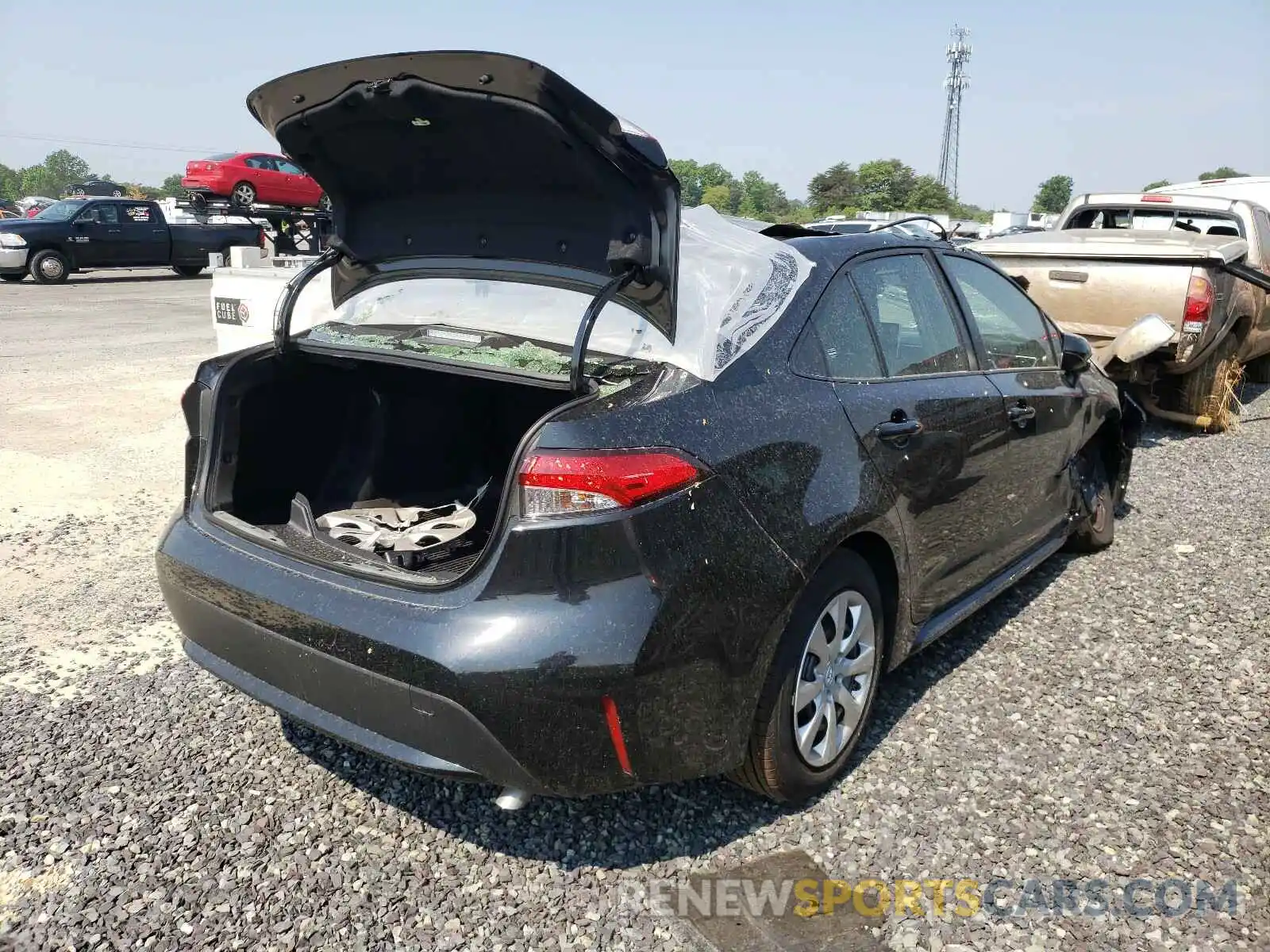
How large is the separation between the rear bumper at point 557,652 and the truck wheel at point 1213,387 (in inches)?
267

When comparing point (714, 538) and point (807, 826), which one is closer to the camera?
point (714, 538)

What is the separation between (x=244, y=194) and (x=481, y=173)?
2087 cm

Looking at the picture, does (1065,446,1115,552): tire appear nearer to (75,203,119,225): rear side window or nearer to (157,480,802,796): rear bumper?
(157,480,802,796): rear bumper

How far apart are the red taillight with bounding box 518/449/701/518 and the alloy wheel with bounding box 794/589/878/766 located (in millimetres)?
754

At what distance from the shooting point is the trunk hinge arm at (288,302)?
3146 mm

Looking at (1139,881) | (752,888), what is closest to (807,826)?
(752,888)

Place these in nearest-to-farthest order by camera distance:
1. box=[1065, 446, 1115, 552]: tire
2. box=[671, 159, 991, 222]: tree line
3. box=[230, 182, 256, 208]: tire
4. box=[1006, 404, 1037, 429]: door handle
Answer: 1. box=[1006, 404, 1037, 429]: door handle
2. box=[1065, 446, 1115, 552]: tire
3. box=[230, 182, 256, 208]: tire
4. box=[671, 159, 991, 222]: tree line

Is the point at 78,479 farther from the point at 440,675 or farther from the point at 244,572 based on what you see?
the point at 440,675

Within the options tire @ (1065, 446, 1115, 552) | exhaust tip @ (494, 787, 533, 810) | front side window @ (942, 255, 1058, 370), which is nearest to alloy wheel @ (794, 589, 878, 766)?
exhaust tip @ (494, 787, 533, 810)

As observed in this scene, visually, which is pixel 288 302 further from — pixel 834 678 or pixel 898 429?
pixel 834 678

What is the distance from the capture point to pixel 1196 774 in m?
3.11

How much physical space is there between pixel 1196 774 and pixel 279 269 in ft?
19.8

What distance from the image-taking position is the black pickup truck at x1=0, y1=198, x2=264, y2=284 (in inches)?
773

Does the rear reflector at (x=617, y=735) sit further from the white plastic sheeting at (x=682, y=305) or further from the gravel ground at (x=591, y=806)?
the white plastic sheeting at (x=682, y=305)
